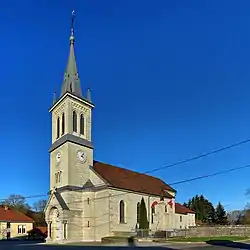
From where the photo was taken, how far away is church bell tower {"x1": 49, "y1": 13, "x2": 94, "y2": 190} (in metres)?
51.5

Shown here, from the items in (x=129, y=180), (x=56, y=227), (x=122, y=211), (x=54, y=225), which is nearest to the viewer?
(x=56, y=227)

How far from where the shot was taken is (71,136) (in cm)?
5259

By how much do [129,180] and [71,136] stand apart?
1200cm

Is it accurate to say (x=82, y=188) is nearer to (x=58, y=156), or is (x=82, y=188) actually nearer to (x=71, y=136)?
(x=58, y=156)

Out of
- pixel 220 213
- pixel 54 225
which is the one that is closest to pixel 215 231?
pixel 54 225

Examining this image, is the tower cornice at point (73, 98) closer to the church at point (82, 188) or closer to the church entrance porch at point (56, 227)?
the church at point (82, 188)

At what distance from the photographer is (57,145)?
54406mm

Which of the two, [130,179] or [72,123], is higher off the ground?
[72,123]

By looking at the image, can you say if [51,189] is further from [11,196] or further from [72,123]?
[11,196]

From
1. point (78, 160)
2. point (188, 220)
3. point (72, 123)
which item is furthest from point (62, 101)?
point (188, 220)

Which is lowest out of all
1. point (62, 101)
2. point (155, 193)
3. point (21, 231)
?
point (21, 231)

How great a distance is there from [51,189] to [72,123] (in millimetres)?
9586

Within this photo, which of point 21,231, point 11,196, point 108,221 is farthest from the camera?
point 11,196

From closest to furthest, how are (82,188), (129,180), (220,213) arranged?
(82,188) < (129,180) < (220,213)
